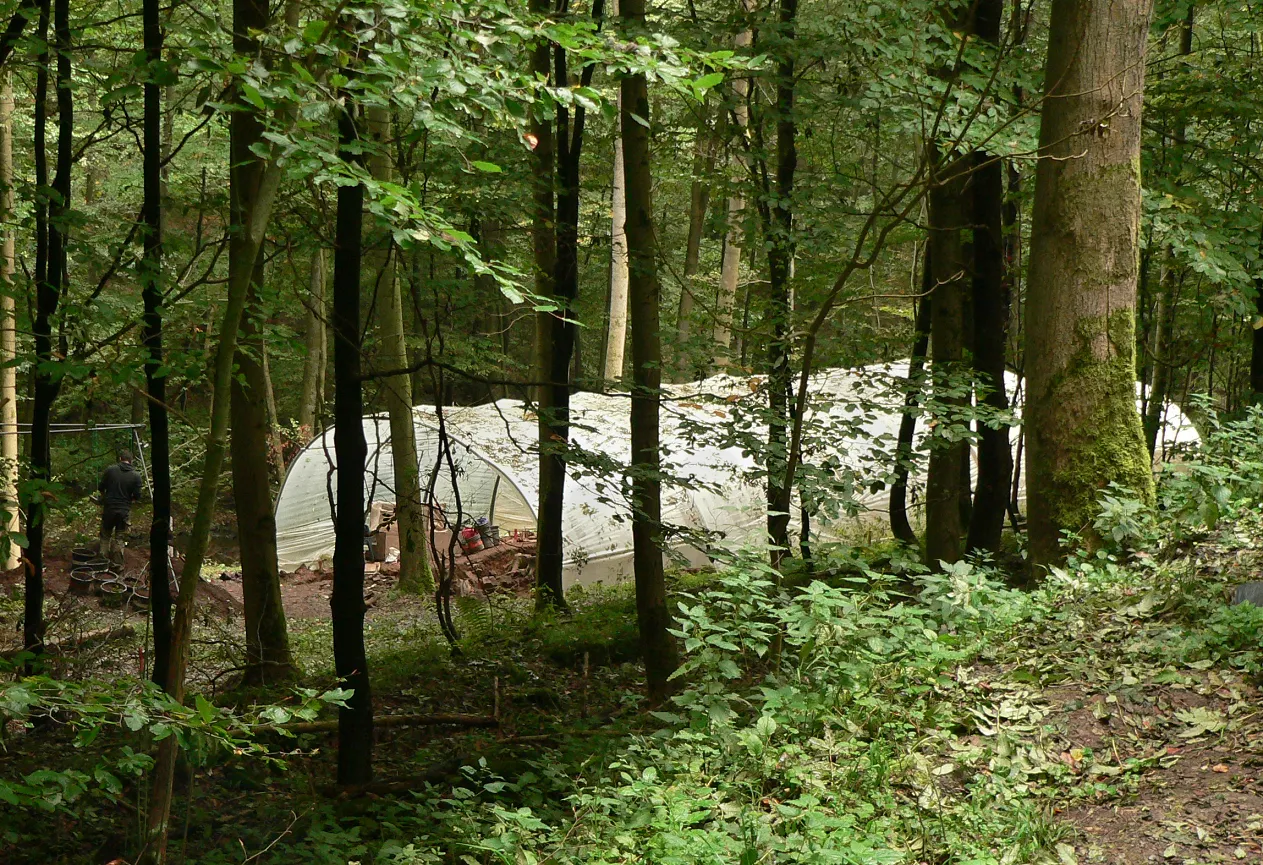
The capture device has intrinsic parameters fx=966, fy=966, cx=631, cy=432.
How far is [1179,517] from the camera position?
17.5 ft

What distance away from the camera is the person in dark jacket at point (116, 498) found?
47.4 feet

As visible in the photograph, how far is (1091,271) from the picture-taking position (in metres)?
5.83

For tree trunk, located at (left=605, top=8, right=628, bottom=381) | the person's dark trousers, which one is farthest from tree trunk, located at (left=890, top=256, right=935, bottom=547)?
the person's dark trousers

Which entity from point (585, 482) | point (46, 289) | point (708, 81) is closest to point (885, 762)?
point (708, 81)

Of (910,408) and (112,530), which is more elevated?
(910,408)

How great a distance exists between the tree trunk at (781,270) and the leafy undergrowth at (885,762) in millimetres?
1634

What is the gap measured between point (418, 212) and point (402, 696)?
526 centimetres

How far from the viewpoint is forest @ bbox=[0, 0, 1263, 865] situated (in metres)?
3.37

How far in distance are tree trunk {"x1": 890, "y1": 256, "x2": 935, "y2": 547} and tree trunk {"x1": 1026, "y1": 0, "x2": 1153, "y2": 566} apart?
44.5 inches

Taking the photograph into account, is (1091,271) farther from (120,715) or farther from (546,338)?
(546,338)

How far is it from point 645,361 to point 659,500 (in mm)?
1067

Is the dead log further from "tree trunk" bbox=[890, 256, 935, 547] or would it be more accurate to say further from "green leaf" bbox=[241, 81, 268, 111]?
"green leaf" bbox=[241, 81, 268, 111]

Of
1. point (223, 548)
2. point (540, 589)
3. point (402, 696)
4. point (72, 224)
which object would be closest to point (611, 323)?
point (540, 589)

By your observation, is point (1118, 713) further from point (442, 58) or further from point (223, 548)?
point (223, 548)
